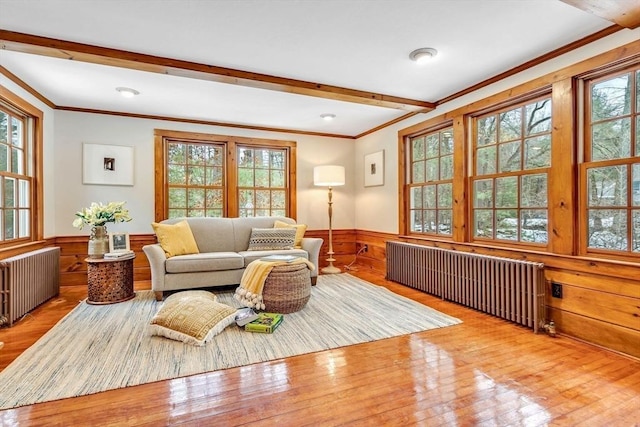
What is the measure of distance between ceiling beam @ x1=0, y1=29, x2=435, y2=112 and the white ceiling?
2.3 inches

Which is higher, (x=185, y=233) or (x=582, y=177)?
(x=582, y=177)

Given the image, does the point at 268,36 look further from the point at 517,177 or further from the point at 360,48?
the point at 517,177

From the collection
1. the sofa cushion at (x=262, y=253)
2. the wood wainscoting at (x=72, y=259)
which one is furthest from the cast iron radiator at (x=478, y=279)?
the wood wainscoting at (x=72, y=259)

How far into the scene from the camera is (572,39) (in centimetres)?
249

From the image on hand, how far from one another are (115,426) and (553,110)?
3.62 meters

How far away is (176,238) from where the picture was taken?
388cm

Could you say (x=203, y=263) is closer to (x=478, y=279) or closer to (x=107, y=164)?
(x=107, y=164)

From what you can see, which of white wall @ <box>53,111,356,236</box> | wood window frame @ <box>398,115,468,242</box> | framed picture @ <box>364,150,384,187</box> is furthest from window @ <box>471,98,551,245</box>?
white wall @ <box>53,111,356,236</box>

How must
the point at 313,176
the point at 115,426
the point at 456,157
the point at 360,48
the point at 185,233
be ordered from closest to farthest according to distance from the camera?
the point at 115,426 < the point at 360,48 < the point at 456,157 < the point at 185,233 < the point at 313,176

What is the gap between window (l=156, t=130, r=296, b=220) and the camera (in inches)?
186

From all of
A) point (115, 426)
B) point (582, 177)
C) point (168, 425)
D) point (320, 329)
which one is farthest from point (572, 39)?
point (115, 426)

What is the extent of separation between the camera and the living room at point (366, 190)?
2355 millimetres

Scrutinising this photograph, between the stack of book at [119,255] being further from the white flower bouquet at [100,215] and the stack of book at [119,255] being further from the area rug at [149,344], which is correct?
the area rug at [149,344]

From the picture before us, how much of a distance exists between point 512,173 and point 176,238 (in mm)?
3670
